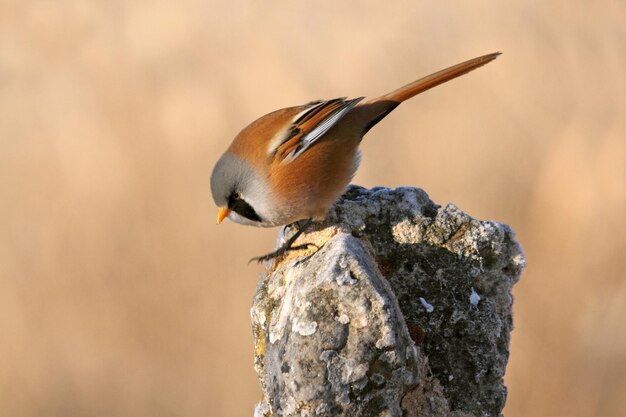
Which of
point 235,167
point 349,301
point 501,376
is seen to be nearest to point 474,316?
point 501,376

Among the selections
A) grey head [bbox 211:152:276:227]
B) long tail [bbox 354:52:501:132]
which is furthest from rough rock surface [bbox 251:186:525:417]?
long tail [bbox 354:52:501:132]

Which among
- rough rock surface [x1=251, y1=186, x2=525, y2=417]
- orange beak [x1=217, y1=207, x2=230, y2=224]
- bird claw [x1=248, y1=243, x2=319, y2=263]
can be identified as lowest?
rough rock surface [x1=251, y1=186, x2=525, y2=417]

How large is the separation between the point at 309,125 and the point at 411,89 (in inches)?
17.8

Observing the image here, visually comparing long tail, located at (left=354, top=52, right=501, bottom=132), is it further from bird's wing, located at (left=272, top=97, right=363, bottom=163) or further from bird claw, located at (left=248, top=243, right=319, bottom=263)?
bird claw, located at (left=248, top=243, right=319, bottom=263)

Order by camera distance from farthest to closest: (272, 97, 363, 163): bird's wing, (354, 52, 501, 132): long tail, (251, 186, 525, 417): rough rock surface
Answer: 1. (354, 52, 501, 132): long tail
2. (272, 97, 363, 163): bird's wing
3. (251, 186, 525, 417): rough rock surface

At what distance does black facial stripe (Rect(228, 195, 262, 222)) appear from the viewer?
2.74 m

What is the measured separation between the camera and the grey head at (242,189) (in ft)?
8.89

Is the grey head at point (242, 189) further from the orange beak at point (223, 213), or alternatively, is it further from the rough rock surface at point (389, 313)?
the rough rock surface at point (389, 313)

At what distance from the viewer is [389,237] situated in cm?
247

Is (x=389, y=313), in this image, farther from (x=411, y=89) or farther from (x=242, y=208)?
(x=411, y=89)

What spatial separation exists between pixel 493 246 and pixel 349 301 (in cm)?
66

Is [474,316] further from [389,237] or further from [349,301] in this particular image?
[349,301]

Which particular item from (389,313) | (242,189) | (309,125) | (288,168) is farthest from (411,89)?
(389,313)

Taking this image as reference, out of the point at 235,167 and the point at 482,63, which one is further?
the point at 482,63
